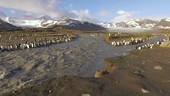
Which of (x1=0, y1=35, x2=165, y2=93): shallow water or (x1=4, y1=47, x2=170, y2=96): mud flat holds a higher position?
(x1=4, y1=47, x2=170, y2=96): mud flat

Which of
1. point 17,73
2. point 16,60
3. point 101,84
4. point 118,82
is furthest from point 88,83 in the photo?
point 16,60

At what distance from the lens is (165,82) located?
30672 mm

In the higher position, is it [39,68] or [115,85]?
[115,85]

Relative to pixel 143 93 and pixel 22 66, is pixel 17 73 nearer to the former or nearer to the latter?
pixel 22 66

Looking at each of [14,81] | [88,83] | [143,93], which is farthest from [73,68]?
[143,93]

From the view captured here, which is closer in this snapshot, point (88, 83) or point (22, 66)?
point (88, 83)

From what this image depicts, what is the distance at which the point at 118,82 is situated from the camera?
1153 inches

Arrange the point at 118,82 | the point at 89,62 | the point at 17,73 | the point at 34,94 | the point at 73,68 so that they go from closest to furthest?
the point at 34,94
the point at 118,82
the point at 17,73
the point at 73,68
the point at 89,62

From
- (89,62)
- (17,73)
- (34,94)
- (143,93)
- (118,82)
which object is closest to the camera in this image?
(34,94)

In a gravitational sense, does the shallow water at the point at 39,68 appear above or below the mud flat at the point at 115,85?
below

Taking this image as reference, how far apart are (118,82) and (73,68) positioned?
12.8 m

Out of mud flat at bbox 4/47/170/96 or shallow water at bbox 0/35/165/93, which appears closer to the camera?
mud flat at bbox 4/47/170/96

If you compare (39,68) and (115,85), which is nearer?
(115,85)

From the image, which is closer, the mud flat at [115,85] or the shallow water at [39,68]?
the mud flat at [115,85]
